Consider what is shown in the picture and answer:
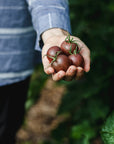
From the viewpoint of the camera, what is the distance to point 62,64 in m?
1.43

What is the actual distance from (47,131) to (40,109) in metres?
0.49

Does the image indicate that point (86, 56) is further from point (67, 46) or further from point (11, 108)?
point (11, 108)

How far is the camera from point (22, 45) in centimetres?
182

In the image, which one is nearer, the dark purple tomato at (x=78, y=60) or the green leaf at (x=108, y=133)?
the green leaf at (x=108, y=133)

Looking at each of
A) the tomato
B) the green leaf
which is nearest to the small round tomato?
the tomato

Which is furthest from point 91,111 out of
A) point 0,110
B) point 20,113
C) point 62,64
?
point 62,64

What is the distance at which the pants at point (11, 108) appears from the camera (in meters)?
1.97

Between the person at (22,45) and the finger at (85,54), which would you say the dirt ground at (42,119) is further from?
the finger at (85,54)

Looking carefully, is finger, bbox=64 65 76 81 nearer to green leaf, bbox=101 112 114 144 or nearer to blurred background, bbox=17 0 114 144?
green leaf, bbox=101 112 114 144

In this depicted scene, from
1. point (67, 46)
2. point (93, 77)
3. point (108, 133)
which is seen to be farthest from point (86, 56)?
point (93, 77)

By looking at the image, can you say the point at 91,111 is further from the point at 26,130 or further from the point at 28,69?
the point at 26,130

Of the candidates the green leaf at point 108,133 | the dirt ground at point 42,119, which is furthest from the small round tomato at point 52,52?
the dirt ground at point 42,119

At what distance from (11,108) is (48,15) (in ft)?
Result: 3.37

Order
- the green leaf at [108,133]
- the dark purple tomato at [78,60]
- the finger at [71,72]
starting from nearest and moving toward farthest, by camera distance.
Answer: the green leaf at [108,133], the finger at [71,72], the dark purple tomato at [78,60]
